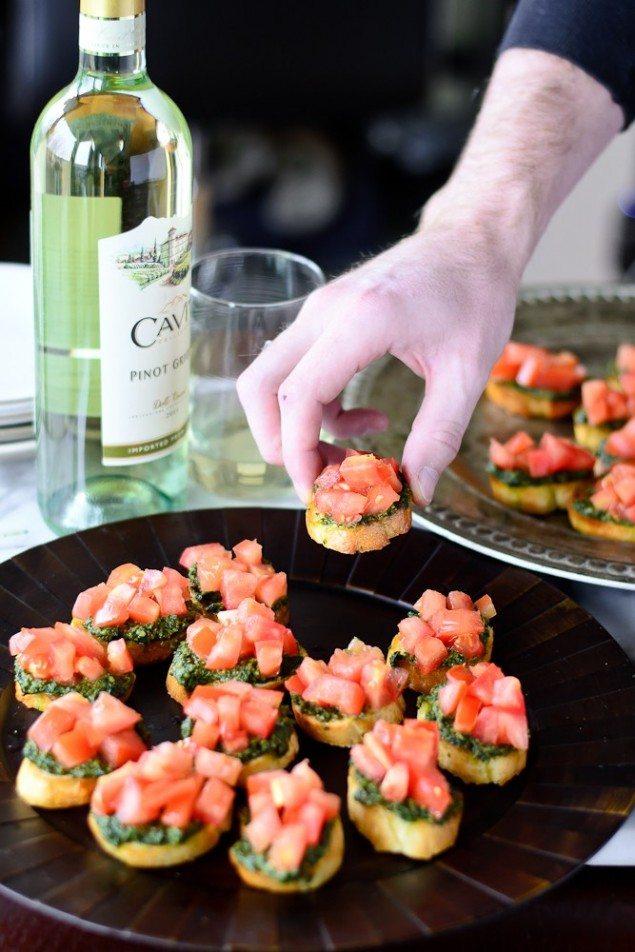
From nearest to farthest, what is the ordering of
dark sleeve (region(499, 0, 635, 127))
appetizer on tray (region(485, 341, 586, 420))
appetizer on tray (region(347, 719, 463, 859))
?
appetizer on tray (region(347, 719, 463, 859)), dark sleeve (region(499, 0, 635, 127)), appetizer on tray (region(485, 341, 586, 420))

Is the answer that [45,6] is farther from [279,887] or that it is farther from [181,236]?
[279,887]

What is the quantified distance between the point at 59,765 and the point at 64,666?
0.17 m

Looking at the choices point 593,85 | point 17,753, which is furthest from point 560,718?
point 593,85

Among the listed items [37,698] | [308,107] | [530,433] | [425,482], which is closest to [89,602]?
[37,698]

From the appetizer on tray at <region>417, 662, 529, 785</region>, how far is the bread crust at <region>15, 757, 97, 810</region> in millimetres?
432

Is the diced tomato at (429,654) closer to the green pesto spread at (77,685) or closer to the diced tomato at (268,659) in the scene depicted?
the diced tomato at (268,659)

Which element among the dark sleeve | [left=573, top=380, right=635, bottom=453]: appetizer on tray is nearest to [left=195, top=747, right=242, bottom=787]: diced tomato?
[left=573, top=380, right=635, bottom=453]: appetizer on tray

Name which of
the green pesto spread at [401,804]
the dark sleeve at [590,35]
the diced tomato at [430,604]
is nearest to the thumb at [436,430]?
the diced tomato at [430,604]

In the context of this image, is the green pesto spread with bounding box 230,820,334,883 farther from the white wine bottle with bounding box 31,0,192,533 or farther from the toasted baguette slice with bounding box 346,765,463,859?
the white wine bottle with bounding box 31,0,192,533

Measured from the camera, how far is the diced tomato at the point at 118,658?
160 cm

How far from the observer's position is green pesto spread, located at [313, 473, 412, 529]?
1.75 meters

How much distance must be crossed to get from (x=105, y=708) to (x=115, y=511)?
0.59m

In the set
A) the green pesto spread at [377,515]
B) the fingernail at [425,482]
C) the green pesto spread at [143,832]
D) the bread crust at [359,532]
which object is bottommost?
the green pesto spread at [143,832]

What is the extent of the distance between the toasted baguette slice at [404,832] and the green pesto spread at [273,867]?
65 millimetres
